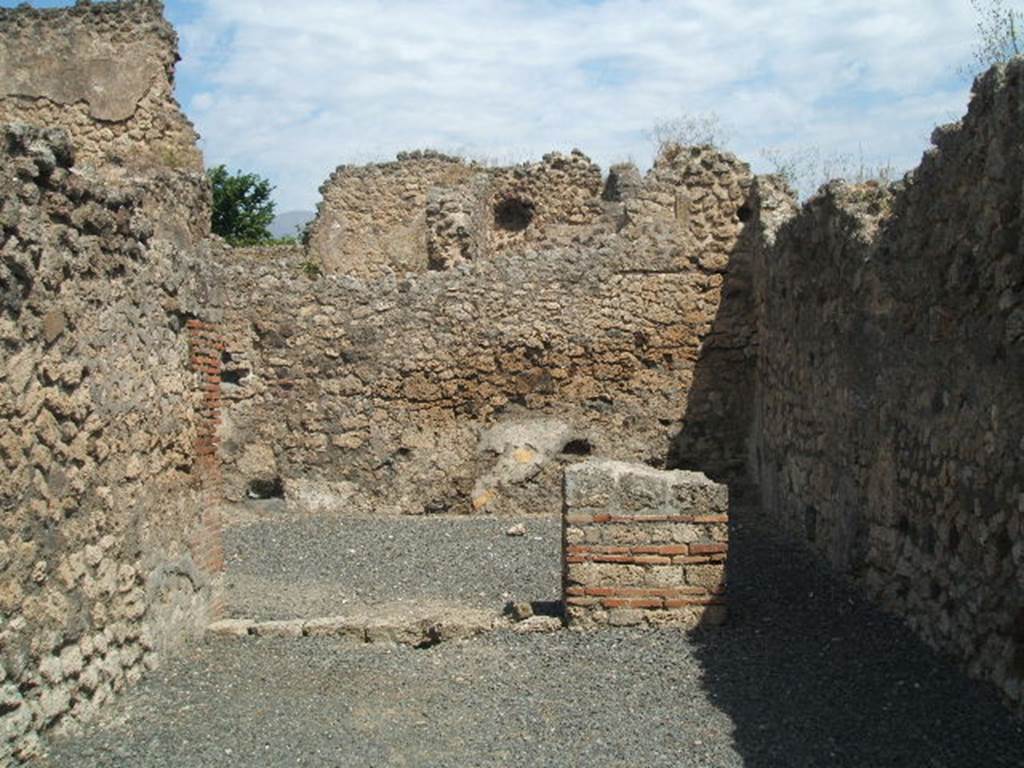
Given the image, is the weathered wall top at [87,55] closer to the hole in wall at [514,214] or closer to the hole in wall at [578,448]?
the hole in wall at [514,214]

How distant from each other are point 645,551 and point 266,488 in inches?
220

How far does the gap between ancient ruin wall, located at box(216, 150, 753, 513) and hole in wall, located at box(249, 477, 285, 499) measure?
0.07 ft

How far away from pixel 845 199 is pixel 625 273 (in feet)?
11.7

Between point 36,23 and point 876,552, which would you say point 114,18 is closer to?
point 36,23

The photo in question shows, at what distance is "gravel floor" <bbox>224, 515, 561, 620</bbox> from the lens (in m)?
7.64

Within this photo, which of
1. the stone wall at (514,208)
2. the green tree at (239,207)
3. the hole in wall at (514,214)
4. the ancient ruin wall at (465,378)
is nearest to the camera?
the ancient ruin wall at (465,378)

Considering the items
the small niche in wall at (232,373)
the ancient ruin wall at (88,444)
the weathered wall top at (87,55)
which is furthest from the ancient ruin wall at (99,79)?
the ancient ruin wall at (88,444)

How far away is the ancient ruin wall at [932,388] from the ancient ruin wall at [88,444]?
3804 millimetres

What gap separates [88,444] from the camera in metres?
5.06

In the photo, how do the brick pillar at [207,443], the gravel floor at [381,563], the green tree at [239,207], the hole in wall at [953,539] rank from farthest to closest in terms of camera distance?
the green tree at [239,207]
the gravel floor at [381,563]
the brick pillar at [207,443]
the hole in wall at [953,539]

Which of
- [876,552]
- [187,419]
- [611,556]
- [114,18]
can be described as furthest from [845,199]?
[114,18]

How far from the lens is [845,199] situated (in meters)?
7.80

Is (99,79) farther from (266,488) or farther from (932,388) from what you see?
(932,388)

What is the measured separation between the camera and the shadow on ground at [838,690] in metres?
4.27
